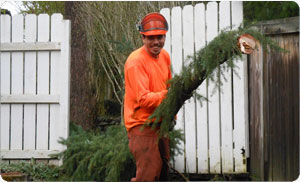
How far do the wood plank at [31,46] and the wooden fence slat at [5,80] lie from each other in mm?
87

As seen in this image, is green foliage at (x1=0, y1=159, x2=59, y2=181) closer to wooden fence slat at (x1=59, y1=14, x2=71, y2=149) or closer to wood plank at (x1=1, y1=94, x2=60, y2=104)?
wooden fence slat at (x1=59, y1=14, x2=71, y2=149)

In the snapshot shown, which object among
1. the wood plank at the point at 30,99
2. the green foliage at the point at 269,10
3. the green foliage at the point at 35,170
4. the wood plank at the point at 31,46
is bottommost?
the green foliage at the point at 35,170

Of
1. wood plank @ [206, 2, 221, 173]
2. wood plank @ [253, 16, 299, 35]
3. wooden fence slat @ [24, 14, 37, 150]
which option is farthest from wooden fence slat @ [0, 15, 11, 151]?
wood plank @ [253, 16, 299, 35]

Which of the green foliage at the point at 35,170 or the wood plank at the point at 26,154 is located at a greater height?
the wood plank at the point at 26,154

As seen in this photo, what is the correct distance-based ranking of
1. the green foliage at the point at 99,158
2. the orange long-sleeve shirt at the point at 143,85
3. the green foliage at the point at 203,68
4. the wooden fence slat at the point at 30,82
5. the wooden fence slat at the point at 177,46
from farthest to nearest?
the wooden fence slat at the point at 30,82, the wooden fence slat at the point at 177,46, the green foliage at the point at 99,158, the orange long-sleeve shirt at the point at 143,85, the green foliage at the point at 203,68

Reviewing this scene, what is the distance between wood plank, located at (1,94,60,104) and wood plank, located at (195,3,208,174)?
2049 mm

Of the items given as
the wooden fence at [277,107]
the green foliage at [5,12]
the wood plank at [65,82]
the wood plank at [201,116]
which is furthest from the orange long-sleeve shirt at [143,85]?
the green foliage at [5,12]

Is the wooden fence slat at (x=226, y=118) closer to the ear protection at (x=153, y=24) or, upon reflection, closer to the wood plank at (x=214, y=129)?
the wood plank at (x=214, y=129)

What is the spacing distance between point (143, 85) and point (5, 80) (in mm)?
3471

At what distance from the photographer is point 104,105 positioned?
334 inches

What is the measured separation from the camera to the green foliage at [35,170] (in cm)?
551

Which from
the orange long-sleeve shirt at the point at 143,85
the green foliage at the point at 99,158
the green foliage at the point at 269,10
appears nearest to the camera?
the orange long-sleeve shirt at the point at 143,85

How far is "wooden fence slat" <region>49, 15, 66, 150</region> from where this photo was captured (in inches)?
228

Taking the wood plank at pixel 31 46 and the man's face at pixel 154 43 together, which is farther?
the wood plank at pixel 31 46
